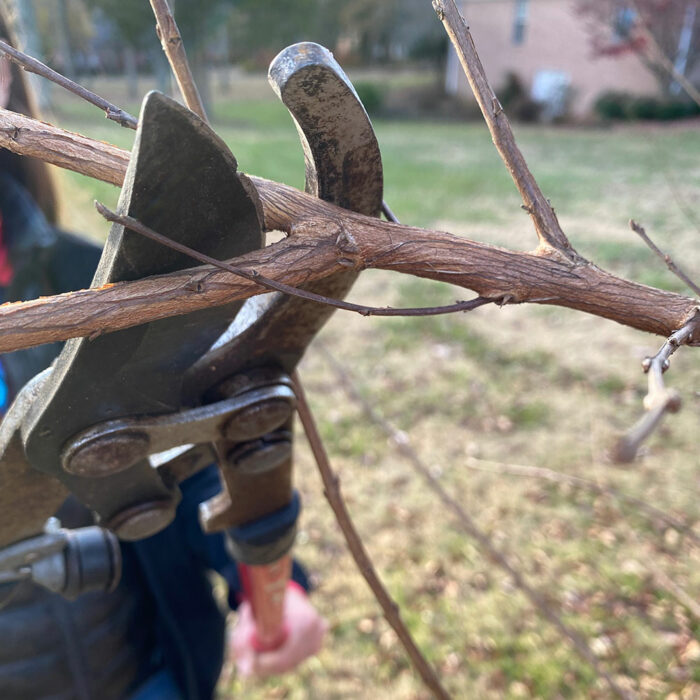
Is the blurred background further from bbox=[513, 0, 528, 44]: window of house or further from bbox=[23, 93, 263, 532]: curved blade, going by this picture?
bbox=[513, 0, 528, 44]: window of house

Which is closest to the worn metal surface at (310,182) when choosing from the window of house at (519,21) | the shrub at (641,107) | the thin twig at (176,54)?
the thin twig at (176,54)

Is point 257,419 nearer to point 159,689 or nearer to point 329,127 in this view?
point 329,127

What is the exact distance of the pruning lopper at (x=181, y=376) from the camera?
22.1 inches

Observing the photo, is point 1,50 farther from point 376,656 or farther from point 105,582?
point 376,656

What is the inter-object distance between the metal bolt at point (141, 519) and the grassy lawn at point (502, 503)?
76cm

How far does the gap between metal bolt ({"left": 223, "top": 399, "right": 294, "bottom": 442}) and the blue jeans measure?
1.07 metres

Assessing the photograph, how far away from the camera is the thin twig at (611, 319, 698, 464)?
0.60 metres

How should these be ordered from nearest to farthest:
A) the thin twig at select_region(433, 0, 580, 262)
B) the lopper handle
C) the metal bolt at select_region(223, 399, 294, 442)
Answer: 1. the thin twig at select_region(433, 0, 580, 262)
2. the metal bolt at select_region(223, 399, 294, 442)
3. the lopper handle

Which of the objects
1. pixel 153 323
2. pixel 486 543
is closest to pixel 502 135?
pixel 153 323

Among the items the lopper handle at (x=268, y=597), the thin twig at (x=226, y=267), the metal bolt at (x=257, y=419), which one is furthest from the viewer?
the lopper handle at (x=268, y=597)

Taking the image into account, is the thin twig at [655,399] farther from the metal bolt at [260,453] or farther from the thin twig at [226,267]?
the metal bolt at [260,453]

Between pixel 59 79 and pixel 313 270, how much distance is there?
326 millimetres

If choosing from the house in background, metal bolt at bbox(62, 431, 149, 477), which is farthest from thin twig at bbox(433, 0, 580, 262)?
the house in background

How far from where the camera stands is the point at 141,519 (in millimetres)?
898
